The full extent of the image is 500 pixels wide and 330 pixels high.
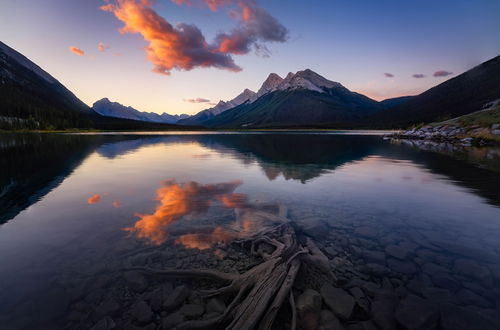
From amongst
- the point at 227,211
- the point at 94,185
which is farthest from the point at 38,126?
the point at 227,211

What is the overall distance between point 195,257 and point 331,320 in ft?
17.8

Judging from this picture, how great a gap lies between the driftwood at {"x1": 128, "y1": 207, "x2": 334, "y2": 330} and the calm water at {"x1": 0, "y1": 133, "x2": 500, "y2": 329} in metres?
0.78

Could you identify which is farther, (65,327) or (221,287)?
(221,287)

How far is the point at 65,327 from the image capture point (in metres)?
6.21

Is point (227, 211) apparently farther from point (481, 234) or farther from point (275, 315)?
point (481, 234)

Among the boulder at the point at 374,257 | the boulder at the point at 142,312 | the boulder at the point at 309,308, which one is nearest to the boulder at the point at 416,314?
the boulder at the point at 374,257

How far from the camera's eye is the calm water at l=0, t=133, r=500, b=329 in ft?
24.1

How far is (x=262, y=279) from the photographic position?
755 cm

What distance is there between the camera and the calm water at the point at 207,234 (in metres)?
7.36

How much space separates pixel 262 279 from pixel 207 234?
4825 mm

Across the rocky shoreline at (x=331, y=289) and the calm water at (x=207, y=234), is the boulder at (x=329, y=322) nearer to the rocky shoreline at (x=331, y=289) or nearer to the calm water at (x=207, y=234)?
the rocky shoreline at (x=331, y=289)

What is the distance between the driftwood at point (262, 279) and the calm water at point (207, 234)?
777 millimetres

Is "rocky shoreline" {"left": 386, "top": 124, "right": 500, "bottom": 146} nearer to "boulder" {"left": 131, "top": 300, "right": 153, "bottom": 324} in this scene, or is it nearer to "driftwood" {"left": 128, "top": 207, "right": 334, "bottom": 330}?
"driftwood" {"left": 128, "top": 207, "right": 334, "bottom": 330}

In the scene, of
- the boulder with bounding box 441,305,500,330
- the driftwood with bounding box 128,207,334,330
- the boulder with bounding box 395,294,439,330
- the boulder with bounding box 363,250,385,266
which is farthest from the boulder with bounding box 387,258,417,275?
the driftwood with bounding box 128,207,334,330
